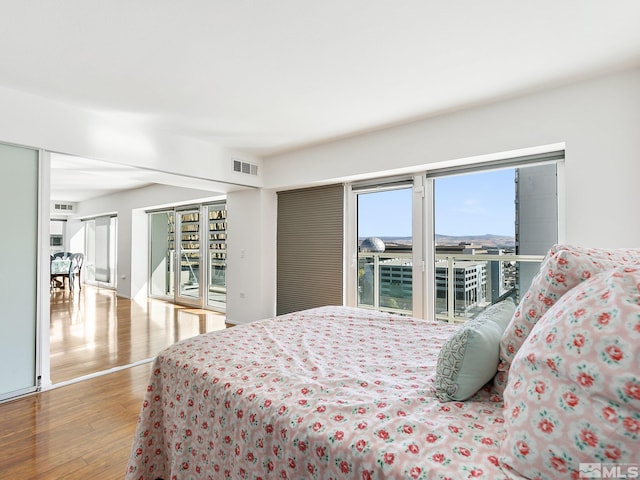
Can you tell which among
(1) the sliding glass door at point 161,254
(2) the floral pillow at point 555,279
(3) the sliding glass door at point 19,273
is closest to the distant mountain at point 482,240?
(2) the floral pillow at point 555,279

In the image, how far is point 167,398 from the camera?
167 centimetres

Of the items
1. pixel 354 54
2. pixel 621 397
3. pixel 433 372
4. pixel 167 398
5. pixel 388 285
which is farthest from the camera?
pixel 388 285

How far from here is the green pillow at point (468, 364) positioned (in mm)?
1204

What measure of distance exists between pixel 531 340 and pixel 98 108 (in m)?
3.80

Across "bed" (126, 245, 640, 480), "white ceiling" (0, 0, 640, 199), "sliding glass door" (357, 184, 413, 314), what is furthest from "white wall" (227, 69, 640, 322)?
"bed" (126, 245, 640, 480)

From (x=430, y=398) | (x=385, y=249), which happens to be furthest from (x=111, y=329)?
(x=430, y=398)

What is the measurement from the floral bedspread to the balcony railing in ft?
5.51

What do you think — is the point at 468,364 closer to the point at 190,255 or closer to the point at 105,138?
the point at 105,138

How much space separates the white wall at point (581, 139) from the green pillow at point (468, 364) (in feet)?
6.75

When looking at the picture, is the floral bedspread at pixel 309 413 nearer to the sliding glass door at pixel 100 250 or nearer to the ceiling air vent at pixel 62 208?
the sliding glass door at pixel 100 250

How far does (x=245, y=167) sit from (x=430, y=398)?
4118 millimetres

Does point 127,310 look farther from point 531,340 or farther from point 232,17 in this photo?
point 531,340

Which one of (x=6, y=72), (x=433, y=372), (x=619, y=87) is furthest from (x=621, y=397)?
(x=6, y=72)

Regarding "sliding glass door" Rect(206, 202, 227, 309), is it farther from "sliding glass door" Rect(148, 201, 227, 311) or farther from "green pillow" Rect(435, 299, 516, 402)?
"green pillow" Rect(435, 299, 516, 402)
